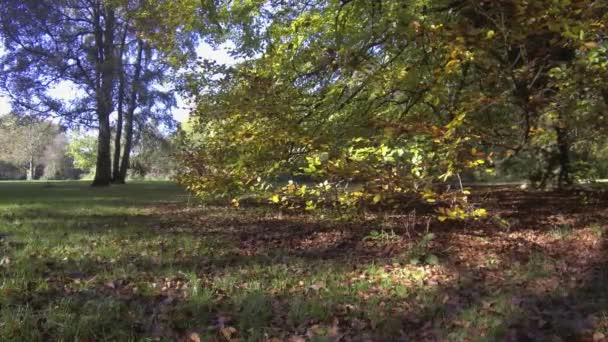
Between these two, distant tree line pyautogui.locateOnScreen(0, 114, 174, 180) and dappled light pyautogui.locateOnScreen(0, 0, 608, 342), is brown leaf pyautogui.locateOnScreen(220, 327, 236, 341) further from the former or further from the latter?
distant tree line pyautogui.locateOnScreen(0, 114, 174, 180)

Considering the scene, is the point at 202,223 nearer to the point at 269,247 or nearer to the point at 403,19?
the point at 269,247

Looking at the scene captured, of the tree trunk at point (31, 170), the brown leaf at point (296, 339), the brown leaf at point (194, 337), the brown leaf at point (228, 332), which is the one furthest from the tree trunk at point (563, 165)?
the tree trunk at point (31, 170)

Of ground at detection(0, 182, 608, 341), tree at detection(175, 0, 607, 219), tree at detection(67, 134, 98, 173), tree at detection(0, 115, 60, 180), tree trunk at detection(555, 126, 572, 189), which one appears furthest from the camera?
tree at detection(67, 134, 98, 173)

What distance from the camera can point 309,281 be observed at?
16.2ft

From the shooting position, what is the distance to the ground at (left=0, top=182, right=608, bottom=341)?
3498 millimetres

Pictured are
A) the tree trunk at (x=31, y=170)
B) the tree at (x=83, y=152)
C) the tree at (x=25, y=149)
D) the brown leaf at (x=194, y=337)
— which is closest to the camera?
the brown leaf at (x=194, y=337)

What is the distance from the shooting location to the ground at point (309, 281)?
3498mm

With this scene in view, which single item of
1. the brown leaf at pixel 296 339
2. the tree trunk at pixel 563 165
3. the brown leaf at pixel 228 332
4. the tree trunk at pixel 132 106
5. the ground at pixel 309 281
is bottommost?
the brown leaf at pixel 296 339

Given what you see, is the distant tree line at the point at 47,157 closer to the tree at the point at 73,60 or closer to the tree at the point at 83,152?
the tree at the point at 83,152

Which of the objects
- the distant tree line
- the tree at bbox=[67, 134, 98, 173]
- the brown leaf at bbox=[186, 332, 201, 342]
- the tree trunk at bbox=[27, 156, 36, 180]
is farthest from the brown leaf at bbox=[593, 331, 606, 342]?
the tree trunk at bbox=[27, 156, 36, 180]

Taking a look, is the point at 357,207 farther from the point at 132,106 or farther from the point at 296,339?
the point at 132,106

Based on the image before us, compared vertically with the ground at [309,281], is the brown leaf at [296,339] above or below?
below

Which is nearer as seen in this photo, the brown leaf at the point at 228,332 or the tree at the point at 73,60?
the brown leaf at the point at 228,332

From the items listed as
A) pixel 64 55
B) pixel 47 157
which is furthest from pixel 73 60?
pixel 47 157
